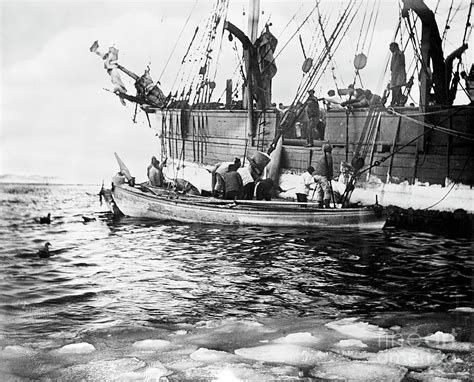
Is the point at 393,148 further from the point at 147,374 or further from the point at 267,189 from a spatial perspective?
the point at 147,374

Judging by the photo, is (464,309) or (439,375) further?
(464,309)

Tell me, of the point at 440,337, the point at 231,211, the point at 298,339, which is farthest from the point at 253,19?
the point at 440,337

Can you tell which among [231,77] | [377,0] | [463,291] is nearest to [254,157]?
[231,77]

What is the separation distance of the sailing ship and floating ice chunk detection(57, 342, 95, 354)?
1.46 meters

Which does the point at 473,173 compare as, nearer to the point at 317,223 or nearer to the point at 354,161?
the point at 354,161

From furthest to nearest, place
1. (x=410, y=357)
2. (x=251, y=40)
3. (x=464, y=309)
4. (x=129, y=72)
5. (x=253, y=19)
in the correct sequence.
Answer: (x=251, y=40), (x=253, y=19), (x=129, y=72), (x=464, y=309), (x=410, y=357)

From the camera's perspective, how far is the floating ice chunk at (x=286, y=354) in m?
2.51

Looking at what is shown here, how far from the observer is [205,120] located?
14.2 feet

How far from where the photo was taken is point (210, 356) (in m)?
2.50

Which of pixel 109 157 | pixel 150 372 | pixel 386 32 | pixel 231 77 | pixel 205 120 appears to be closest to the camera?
pixel 150 372

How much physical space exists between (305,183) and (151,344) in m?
2.18

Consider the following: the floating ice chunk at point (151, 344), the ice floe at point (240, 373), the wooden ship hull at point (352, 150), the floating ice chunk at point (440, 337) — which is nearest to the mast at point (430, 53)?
the wooden ship hull at point (352, 150)

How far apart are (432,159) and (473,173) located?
1.30 ft

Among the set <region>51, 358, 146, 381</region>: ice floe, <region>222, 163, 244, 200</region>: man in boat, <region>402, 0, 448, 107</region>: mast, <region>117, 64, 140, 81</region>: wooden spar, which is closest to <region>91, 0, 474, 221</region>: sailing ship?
<region>402, 0, 448, 107</region>: mast
